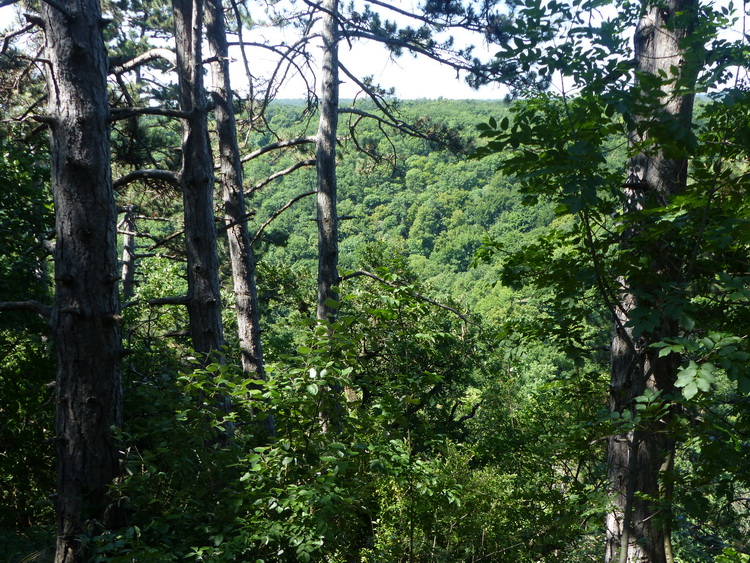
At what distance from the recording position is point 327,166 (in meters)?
7.18

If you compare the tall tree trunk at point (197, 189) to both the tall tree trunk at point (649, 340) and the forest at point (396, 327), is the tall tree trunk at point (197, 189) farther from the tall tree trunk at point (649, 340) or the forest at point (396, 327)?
the tall tree trunk at point (649, 340)

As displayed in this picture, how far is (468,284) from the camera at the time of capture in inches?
1767

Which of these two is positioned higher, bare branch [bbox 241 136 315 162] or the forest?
bare branch [bbox 241 136 315 162]

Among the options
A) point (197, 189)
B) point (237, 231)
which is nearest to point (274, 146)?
point (237, 231)

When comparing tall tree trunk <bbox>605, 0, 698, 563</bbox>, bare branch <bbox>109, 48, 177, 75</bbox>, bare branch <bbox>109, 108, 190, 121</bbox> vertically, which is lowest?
tall tree trunk <bbox>605, 0, 698, 563</bbox>

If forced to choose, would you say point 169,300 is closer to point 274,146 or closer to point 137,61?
point 137,61

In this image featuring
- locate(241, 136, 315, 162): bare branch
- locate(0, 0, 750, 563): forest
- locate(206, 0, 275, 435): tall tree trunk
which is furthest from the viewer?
locate(241, 136, 315, 162): bare branch

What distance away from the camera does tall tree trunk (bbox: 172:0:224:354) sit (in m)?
4.47

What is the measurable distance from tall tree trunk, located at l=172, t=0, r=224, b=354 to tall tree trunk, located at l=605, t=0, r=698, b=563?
3175mm

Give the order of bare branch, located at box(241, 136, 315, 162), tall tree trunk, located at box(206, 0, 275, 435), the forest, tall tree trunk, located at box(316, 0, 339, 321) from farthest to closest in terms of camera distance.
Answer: tall tree trunk, located at box(316, 0, 339, 321) → bare branch, located at box(241, 136, 315, 162) → tall tree trunk, located at box(206, 0, 275, 435) → the forest

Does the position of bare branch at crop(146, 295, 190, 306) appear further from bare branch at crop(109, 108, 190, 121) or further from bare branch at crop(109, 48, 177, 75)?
bare branch at crop(109, 48, 177, 75)

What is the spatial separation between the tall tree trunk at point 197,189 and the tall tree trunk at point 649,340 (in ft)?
10.4

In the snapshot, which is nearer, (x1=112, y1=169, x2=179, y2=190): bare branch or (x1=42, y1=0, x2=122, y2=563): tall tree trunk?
(x1=42, y1=0, x2=122, y2=563): tall tree trunk

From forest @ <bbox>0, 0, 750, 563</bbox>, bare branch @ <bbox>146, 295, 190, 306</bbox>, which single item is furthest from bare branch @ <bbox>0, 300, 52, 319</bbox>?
bare branch @ <bbox>146, 295, 190, 306</bbox>
